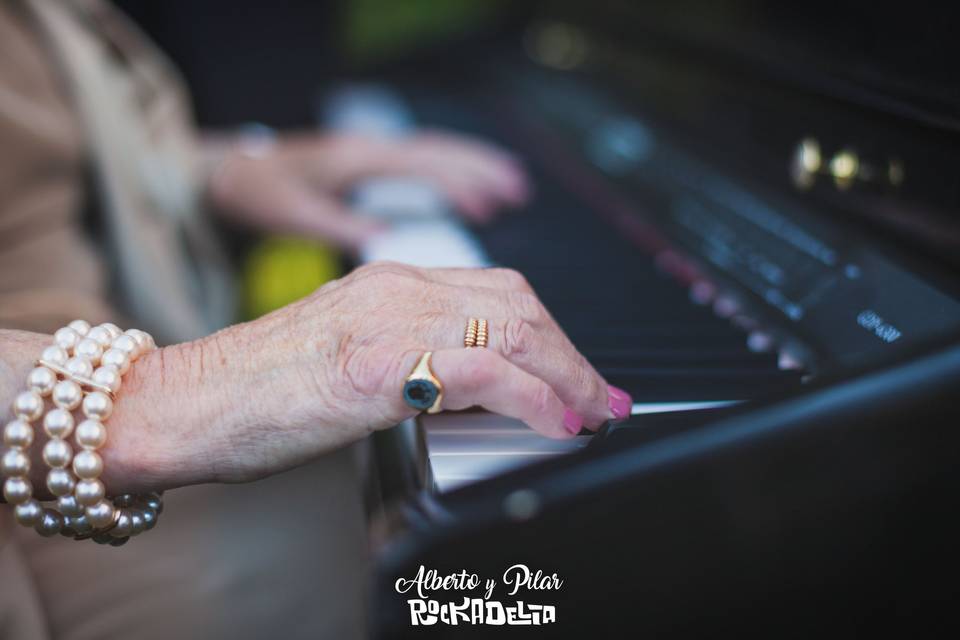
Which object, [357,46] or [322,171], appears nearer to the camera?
[322,171]

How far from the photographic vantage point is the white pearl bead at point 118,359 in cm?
58

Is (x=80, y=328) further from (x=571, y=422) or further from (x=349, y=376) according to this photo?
(x=571, y=422)

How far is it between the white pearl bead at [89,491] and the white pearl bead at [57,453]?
0.02m

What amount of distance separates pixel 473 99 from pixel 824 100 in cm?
95

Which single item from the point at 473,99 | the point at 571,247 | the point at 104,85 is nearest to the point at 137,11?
the point at 473,99

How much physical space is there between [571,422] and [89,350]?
343 millimetres

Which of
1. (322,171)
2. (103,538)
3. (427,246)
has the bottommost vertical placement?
(103,538)

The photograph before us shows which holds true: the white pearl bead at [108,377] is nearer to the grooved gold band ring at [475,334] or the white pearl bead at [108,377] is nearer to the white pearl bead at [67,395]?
the white pearl bead at [67,395]

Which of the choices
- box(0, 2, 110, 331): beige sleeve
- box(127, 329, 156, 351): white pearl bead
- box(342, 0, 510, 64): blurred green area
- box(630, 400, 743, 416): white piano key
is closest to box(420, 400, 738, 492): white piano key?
box(630, 400, 743, 416): white piano key

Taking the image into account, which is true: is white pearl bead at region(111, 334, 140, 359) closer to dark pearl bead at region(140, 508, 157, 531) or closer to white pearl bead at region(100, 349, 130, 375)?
white pearl bead at region(100, 349, 130, 375)

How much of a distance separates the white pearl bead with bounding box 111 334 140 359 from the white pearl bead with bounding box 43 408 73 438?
61 mm

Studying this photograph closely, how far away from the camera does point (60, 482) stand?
0.56 m

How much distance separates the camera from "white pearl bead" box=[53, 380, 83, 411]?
0.56 m

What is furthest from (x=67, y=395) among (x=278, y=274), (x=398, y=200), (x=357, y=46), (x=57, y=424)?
(x=357, y=46)
